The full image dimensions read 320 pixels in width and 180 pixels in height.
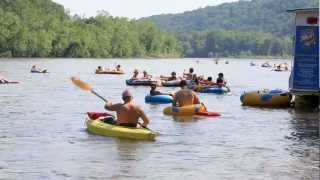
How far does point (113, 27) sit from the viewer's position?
18075 cm

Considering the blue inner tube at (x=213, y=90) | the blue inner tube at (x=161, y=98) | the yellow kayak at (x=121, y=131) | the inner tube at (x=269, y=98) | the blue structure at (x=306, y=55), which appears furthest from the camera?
the blue inner tube at (x=213, y=90)

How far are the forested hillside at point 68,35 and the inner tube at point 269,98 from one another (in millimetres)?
105306

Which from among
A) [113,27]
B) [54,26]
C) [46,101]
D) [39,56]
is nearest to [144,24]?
[113,27]

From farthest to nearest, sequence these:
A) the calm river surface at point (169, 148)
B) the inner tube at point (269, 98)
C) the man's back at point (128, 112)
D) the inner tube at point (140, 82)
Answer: the inner tube at point (140, 82) < the inner tube at point (269, 98) < the man's back at point (128, 112) < the calm river surface at point (169, 148)

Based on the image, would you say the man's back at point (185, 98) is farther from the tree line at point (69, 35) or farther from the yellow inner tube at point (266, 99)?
the tree line at point (69, 35)

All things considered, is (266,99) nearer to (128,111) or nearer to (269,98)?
(269,98)

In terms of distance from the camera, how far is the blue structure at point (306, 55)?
87.3 ft

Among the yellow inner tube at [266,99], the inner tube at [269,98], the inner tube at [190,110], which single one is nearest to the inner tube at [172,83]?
the yellow inner tube at [266,99]

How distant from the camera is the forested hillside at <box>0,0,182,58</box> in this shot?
136750 mm

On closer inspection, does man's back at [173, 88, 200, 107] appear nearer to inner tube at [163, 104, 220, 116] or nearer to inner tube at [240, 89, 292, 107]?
inner tube at [163, 104, 220, 116]

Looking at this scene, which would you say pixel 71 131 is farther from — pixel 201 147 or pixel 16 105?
pixel 16 105

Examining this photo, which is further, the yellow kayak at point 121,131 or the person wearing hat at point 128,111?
the yellow kayak at point 121,131

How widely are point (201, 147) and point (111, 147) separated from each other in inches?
86.9

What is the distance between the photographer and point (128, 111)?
57.4ft
